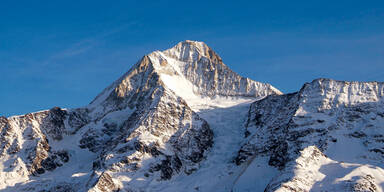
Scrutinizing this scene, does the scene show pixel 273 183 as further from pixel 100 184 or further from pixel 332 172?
pixel 100 184

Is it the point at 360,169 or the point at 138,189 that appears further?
the point at 138,189

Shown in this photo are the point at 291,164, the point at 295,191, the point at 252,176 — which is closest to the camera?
the point at 295,191

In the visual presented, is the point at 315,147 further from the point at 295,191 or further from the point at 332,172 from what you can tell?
the point at 295,191

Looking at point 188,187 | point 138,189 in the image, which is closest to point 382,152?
point 188,187

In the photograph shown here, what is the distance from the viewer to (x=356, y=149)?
198250 mm

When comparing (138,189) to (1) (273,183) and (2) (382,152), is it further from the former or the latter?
(2) (382,152)

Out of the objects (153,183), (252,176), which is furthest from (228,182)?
(153,183)

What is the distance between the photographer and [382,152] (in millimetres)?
196250

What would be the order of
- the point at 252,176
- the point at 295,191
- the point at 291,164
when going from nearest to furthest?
the point at 295,191 → the point at 291,164 → the point at 252,176

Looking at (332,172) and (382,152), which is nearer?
(332,172)

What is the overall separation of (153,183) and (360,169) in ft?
173

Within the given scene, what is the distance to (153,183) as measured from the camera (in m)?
200

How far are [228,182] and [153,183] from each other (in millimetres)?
19042

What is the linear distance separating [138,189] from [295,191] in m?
44.4
